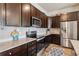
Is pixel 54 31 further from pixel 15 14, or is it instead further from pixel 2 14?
pixel 2 14

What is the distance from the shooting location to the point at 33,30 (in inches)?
152

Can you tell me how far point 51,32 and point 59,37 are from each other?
0.86 m

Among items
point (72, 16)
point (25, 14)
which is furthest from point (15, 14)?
point (72, 16)

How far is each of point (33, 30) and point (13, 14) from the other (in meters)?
1.77

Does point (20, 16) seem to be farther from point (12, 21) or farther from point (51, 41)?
point (51, 41)

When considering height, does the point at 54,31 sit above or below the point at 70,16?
below

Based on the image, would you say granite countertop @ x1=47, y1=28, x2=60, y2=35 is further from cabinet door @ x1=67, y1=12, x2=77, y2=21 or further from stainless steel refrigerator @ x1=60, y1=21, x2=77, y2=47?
cabinet door @ x1=67, y1=12, x2=77, y2=21

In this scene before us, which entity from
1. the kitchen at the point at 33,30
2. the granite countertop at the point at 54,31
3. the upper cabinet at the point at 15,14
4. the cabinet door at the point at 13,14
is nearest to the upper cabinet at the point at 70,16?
the kitchen at the point at 33,30

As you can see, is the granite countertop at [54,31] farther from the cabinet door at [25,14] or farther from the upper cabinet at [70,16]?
the cabinet door at [25,14]

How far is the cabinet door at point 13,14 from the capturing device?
195cm

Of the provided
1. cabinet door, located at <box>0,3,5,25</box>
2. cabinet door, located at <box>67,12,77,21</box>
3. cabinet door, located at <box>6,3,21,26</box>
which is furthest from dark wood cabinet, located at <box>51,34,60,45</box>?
cabinet door, located at <box>0,3,5,25</box>

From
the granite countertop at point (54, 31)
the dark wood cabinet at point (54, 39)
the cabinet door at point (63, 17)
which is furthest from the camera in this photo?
the granite countertop at point (54, 31)

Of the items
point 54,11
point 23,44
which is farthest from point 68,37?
point 23,44

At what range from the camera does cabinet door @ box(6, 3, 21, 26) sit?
1951mm
